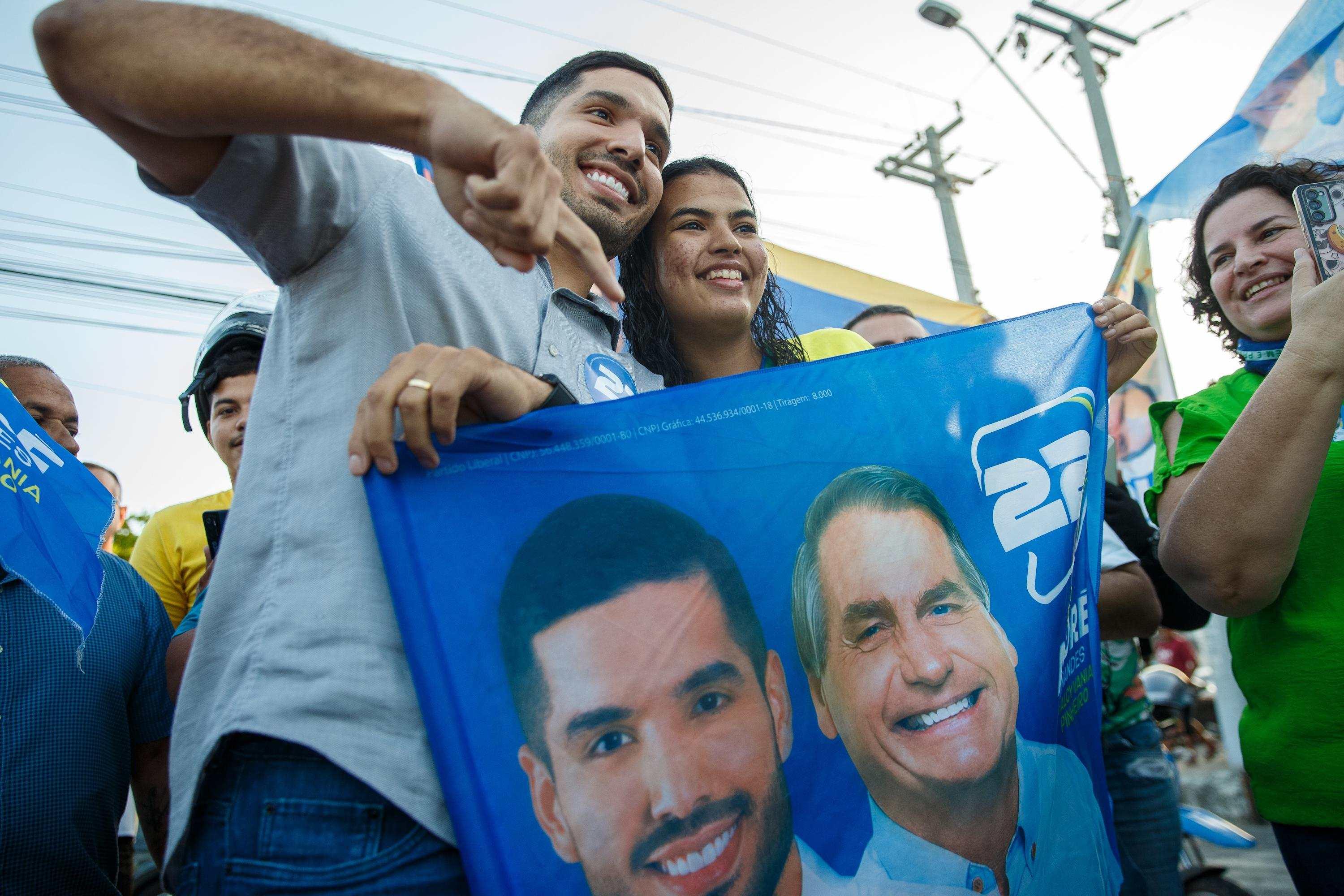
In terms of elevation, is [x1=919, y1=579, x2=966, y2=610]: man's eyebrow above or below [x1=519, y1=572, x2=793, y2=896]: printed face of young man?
above

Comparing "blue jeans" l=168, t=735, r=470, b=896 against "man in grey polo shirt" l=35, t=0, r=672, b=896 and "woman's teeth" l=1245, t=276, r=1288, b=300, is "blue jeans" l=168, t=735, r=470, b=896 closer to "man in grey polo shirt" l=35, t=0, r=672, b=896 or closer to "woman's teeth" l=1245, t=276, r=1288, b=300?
"man in grey polo shirt" l=35, t=0, r=672, b=896

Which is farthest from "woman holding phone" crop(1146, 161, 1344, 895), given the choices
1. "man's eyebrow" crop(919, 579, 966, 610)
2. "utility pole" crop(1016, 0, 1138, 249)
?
"utility pole" crop(1016, 0, 1138, 249)

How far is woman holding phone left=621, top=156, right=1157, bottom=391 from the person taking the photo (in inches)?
89.7

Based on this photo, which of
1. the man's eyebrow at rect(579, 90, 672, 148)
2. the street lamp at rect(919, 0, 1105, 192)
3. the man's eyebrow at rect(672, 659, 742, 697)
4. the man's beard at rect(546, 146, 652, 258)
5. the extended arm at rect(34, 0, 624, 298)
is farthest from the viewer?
the street lamp at rect(919, 0, 1105, 192)

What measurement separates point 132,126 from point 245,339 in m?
1.52

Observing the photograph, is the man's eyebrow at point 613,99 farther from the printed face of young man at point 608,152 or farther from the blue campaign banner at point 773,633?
the blue campaign banner at point 773,633

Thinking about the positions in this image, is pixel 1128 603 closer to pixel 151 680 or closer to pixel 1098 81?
pixel 151 680

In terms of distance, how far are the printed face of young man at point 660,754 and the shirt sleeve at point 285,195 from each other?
0.65m

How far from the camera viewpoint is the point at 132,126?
1.01m

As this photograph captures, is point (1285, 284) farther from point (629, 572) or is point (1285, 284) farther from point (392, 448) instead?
point (392, 448)

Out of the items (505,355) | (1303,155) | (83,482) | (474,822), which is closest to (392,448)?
(505,355)

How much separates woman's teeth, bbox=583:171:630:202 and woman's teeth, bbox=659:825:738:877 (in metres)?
1.37

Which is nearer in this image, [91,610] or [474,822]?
[474,822]

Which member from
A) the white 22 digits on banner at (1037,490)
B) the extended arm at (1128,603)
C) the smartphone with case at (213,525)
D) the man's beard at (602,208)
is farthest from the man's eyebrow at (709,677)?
the extended arm at (1128,603)
